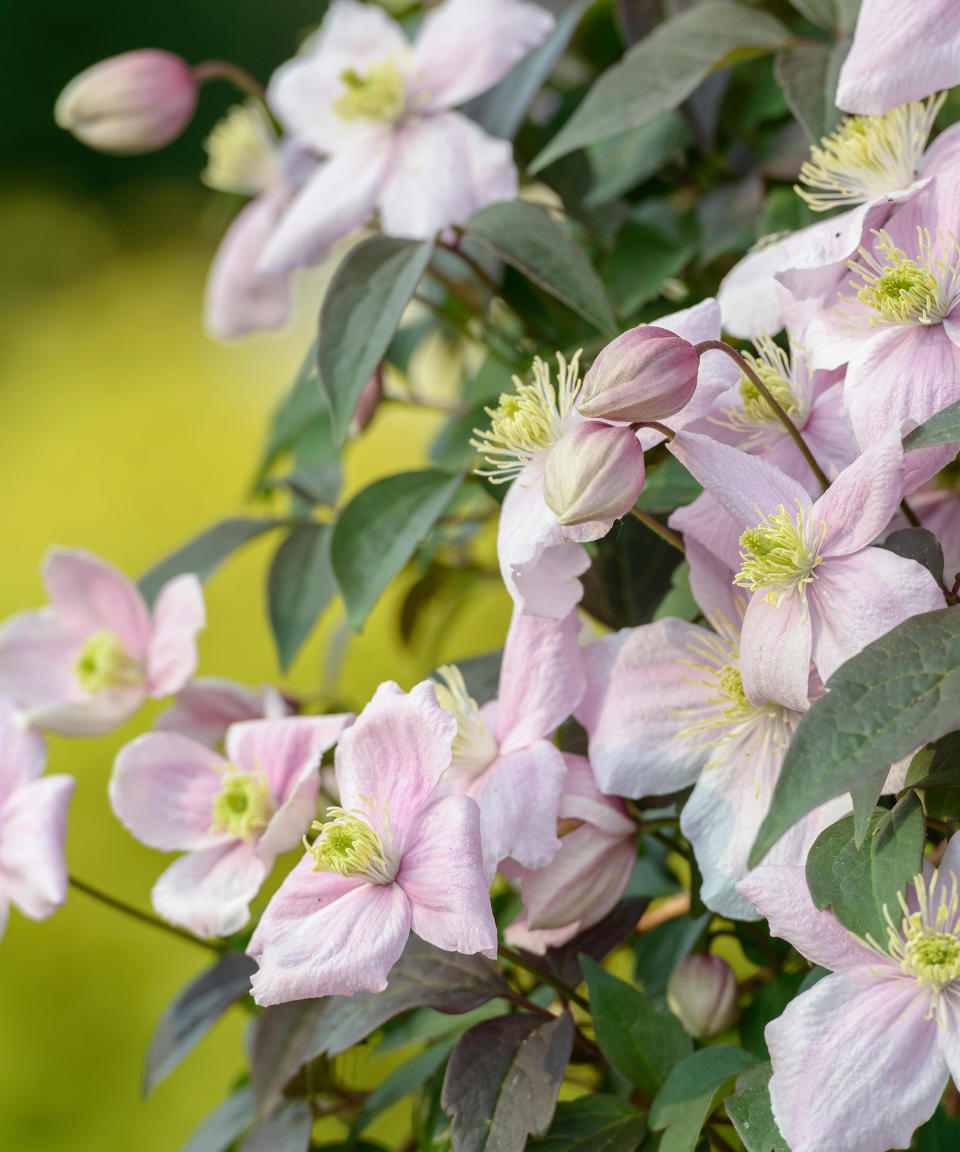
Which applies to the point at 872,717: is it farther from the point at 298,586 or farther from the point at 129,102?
the point at 129,102

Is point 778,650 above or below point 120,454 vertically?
above

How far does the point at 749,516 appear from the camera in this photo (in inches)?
10.8

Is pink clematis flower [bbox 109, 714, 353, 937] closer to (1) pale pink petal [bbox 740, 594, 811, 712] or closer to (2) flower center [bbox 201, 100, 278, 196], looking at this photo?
(1) pale pink petal [bbox 740, 594, 811, 712]

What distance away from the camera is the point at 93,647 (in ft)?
1.55

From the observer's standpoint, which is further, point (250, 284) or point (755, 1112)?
point (250, 284)

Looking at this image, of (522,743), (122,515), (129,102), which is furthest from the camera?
(122,515)

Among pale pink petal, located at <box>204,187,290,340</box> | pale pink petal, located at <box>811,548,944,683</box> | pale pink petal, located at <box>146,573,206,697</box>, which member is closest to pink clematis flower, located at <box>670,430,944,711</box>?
pale pink petal, located at <box>811,548,944,683</box>

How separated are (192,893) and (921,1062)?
22cm

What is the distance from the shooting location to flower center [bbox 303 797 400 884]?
11.6 inches

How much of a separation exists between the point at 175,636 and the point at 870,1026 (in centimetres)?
28

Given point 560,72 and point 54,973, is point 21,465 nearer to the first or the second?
point 54,973

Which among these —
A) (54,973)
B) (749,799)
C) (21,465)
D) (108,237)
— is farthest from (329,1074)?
(108,237)

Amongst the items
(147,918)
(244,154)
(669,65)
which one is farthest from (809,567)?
(244,154)

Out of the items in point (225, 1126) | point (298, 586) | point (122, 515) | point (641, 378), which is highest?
point (641, 378)
